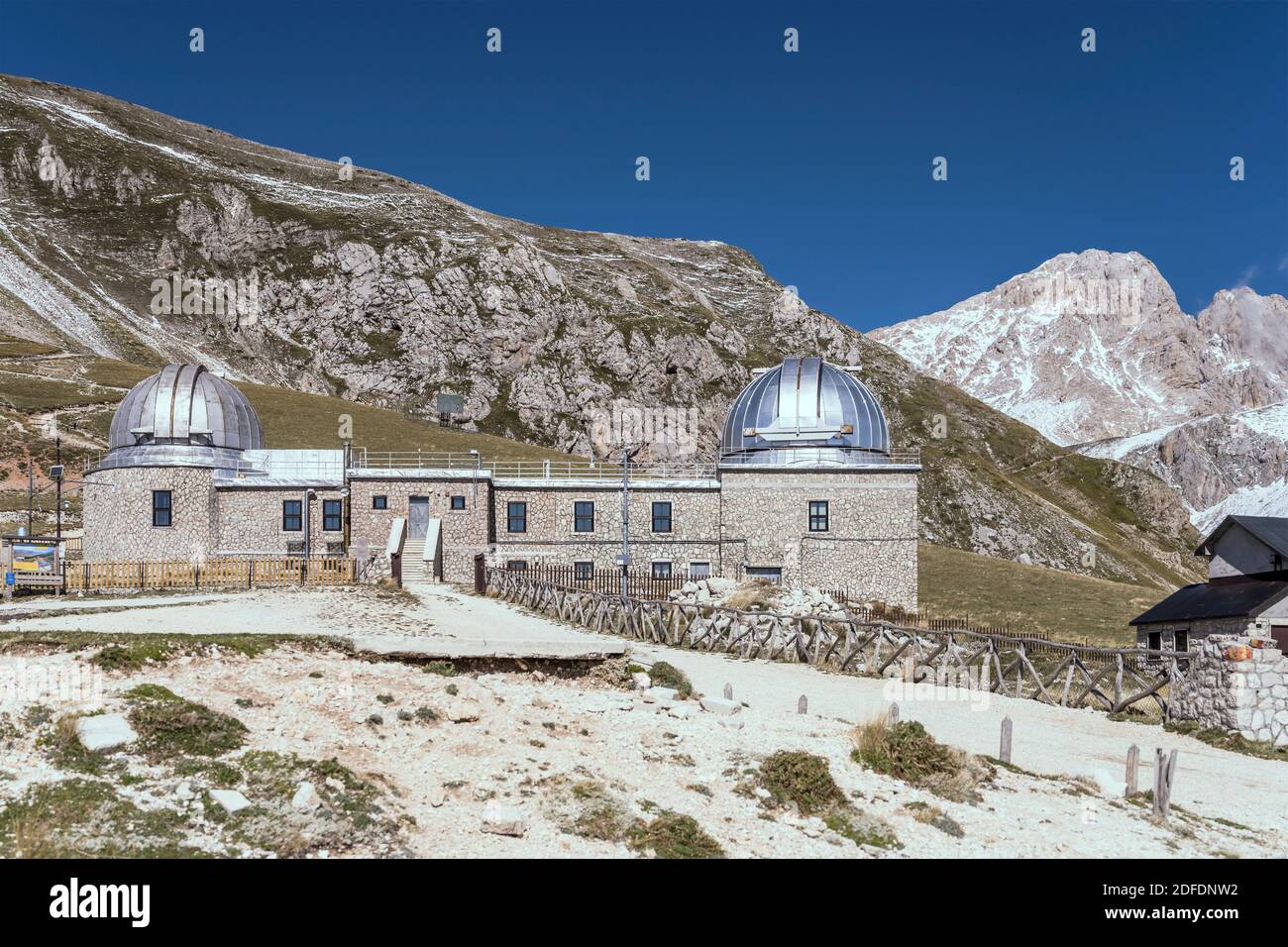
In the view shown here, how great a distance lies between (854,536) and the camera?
44719 millimetres

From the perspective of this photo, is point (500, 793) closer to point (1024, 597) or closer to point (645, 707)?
point (645, 707)

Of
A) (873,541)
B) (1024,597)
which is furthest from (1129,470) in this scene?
(873,541)

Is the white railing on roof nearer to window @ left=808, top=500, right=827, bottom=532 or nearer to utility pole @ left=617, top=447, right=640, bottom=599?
utility pole @ left=617, top=447, right=640, bottom=599

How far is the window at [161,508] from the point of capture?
43281 millimetres

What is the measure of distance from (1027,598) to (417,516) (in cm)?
3154

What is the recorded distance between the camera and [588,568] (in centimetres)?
4491

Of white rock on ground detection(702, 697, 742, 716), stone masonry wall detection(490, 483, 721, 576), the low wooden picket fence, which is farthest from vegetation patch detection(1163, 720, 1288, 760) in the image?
the low wooden picket fence

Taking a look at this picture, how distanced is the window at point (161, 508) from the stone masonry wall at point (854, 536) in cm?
2613

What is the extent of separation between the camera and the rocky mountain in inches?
4803

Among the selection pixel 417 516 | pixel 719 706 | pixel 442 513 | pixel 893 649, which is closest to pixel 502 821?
pixel 719 706

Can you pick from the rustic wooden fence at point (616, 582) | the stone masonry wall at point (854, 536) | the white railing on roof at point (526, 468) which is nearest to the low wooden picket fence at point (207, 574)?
the rustic wooden fence at point (616, 582)

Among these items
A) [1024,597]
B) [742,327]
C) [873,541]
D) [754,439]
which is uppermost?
[742,327]

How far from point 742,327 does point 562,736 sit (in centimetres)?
18341
